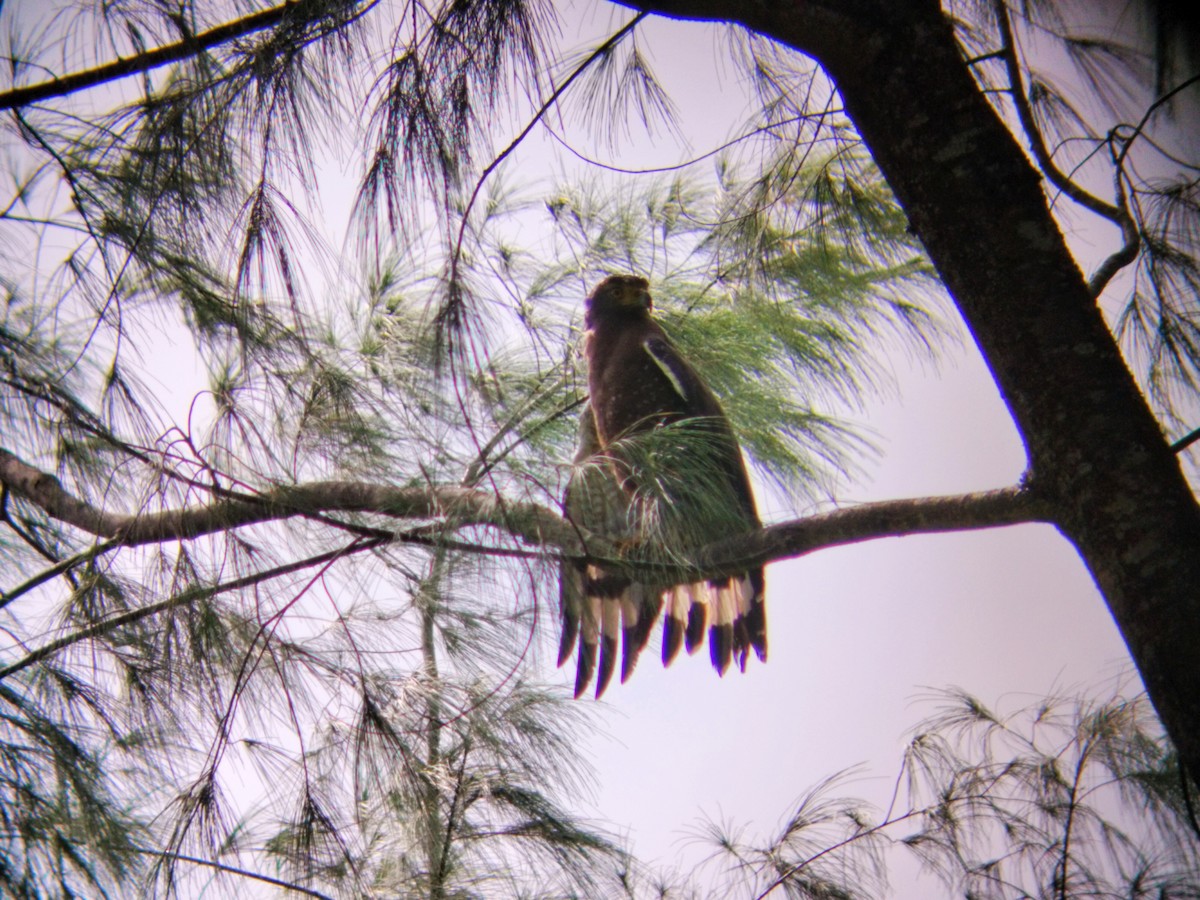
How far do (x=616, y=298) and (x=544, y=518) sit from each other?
863mm

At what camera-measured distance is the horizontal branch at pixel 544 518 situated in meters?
0.85

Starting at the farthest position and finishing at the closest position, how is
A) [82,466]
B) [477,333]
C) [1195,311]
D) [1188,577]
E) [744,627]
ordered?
1. [744,627]
2. [82,466]
3. [1195,311]
4. [477,333]
5. [1188,577]

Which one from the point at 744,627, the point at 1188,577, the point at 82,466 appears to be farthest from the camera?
the point at 744,627

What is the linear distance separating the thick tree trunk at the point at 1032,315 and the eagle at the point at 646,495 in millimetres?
370

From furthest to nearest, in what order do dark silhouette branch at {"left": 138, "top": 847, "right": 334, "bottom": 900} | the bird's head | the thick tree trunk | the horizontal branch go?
the bird's head < dark silhouette branch at {"left": 138, "top": 847, "right": 334, "bottom": 900} < the horizontal branch < the thick tree trunk

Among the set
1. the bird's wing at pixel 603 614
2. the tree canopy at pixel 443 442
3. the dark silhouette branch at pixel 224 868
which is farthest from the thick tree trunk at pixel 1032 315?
the dark silhouette branch at pixel 224 868

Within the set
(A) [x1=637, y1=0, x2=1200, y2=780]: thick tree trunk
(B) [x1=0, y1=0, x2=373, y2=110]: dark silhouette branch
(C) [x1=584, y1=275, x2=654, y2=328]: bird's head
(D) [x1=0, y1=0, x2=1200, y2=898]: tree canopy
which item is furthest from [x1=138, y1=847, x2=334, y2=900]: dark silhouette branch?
(C) [x1=584, y1=275, x2=654, y2=328]: bird's head

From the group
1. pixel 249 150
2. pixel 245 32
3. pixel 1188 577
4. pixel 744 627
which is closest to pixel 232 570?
pixel 249 150

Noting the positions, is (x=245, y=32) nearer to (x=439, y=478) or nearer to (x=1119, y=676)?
(x=439, y=478)

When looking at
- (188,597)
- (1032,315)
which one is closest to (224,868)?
(188,597)

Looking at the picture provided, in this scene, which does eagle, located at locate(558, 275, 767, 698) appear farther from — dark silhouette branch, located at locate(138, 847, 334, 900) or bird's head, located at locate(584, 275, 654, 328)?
dark silhouette branch, located at locate(138, 847, 334, 900)

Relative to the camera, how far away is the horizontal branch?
2.78ft

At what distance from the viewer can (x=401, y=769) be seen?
1.13 metres

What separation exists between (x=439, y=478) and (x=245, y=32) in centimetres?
51
